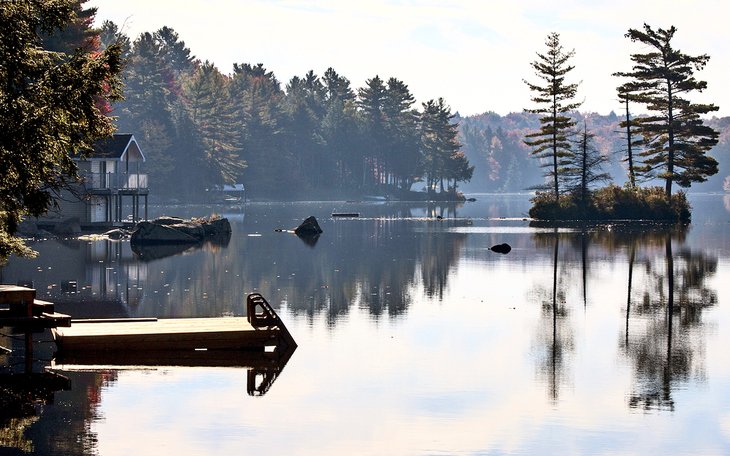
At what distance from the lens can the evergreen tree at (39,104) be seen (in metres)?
22.0

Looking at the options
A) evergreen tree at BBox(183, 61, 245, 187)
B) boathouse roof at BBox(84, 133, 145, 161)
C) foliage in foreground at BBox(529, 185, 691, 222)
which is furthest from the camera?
evergreen tree at BBox(183, 61, 245, 187)

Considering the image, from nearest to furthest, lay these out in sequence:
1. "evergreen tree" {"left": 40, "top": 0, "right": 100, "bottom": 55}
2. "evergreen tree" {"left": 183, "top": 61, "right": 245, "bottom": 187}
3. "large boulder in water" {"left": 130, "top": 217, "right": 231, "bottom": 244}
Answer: "large boulder in water" {"left": 130, "top": 217, "right": 231, "bottom": 244} → "evergreen tree" {"left": 40, "top": 0, "right": 100, "bottom": 55} → "evergreen tree" {"left": 183, "top": 61, "right": 245, "bottom": 187}

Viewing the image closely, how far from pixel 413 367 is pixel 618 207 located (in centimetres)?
7911

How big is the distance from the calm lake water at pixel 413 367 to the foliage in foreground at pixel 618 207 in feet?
154

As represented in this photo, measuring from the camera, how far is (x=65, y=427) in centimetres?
1897

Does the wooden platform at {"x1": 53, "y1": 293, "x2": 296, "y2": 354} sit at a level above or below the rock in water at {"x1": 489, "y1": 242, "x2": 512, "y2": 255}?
below

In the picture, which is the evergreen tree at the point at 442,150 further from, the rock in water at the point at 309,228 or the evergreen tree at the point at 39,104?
the evergreen tree at the point at 39,104

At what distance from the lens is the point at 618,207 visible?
101500 mm

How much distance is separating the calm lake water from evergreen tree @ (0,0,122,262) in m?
3.87

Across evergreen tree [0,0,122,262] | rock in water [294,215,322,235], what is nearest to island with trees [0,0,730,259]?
evergreen tree [0,0,122,262]

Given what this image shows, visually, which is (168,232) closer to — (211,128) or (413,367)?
(413,367)

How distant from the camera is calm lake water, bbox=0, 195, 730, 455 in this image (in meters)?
18.6

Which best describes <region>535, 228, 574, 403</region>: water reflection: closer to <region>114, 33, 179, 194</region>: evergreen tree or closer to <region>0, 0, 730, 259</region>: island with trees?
<region>0, 0, 730, 259</region>: island with trees

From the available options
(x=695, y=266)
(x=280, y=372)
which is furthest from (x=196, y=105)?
(x=280, y=372)
